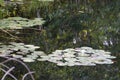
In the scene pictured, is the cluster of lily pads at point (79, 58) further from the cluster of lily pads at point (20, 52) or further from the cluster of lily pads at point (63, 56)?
the cluster of lily pads at point (20, 52)

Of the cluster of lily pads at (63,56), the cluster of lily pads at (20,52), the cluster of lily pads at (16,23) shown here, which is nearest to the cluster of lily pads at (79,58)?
the cluster of lily pads at (63,56)

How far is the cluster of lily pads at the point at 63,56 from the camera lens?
7.44 ft

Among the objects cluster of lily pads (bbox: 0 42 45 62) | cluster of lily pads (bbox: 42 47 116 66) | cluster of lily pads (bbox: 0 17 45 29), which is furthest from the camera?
cluster of lily pads (bbox: 0 17 45 29)

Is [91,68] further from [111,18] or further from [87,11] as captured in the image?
[87,11]

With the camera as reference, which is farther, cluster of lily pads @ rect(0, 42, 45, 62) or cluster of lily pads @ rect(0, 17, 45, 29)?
cluster of lily pads @ rect(0, 17, 45, 29)

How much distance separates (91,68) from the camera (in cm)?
291

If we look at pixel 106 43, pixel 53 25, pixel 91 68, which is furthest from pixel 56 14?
pixel 91 68

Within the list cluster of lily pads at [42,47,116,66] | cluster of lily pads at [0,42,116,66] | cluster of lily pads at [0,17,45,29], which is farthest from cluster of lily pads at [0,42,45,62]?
cluster of lily pads at [0,17,45,29]

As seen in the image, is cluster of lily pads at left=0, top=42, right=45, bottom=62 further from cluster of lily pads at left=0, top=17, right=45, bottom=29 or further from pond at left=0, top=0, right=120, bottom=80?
cluster of lily pads at left=0, top=17, right=45, bottom=29

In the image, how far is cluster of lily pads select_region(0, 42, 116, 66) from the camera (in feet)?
7.44

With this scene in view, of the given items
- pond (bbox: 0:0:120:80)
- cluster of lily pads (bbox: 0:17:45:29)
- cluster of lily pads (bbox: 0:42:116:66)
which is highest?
cluster of lily pads (bbox: 0:17:45:29)

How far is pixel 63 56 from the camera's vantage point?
235cm

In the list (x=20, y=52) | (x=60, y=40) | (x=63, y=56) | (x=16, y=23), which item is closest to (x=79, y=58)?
(x=63, y=56)

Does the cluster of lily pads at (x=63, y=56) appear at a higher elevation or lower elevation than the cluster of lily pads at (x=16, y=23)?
lower
